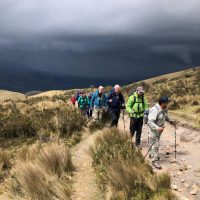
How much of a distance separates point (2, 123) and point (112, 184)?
546 inches

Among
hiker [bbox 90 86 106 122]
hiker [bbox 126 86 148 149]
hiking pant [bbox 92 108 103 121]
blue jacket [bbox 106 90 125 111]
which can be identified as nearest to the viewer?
hiker [bbox 126 86 148 149]

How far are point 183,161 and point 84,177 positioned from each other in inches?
117

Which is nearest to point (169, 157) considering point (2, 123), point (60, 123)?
point (60, 123)

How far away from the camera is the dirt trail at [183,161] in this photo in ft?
30.2

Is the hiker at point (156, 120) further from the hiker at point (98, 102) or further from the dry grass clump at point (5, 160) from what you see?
the hiker at point (98, 102)

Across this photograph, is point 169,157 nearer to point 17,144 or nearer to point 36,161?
point 36,161

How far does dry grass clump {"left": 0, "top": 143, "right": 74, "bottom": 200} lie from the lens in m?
9.26

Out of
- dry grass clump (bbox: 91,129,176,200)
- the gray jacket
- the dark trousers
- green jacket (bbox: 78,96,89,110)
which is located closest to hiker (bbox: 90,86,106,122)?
green jacket (bbox: 78,96,89,110)

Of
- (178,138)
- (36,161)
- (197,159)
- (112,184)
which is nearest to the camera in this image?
(112,184)

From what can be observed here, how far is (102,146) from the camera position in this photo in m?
12.3

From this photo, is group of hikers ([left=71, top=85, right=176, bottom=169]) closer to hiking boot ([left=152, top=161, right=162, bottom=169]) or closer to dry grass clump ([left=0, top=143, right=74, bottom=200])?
hiking boot ([left=152, top=161, right=162, bottom=169])

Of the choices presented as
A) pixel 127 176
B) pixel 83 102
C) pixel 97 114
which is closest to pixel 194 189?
pixel 127 176

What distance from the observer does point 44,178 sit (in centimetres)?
987

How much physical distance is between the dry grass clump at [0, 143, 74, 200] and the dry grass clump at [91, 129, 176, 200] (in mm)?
882
